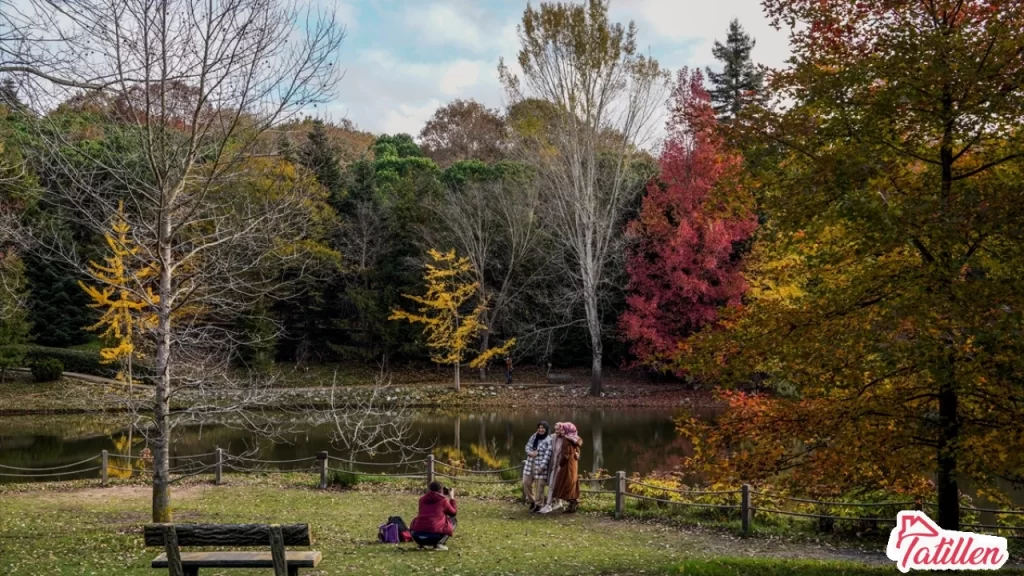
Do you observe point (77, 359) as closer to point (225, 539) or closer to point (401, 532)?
point (401, 532)

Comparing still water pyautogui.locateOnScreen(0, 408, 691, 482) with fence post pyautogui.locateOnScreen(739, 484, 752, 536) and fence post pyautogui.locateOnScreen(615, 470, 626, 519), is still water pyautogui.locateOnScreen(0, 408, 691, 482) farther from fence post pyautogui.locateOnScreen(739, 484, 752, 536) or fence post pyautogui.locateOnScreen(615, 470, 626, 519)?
fence post pyautogui.locateOnScreen(739, 484, 752, 536)

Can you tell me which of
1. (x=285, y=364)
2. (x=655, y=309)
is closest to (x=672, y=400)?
(x=655, y=309)

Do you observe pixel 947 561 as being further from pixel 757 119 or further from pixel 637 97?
pixel 637 97

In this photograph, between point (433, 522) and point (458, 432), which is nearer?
point (433, 522)

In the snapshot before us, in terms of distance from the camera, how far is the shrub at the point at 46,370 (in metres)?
33.8

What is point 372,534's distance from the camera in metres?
11.4

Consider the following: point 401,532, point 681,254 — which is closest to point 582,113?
point 681,254

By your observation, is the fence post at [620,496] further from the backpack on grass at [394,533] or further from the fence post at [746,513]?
the backpack on grass at [394,533]

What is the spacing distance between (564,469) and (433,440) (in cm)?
1231

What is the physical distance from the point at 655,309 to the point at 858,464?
27489 millimetres

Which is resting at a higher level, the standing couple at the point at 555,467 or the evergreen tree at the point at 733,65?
the evergreen tree at the point at 733,65

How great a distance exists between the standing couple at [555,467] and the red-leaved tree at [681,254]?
21.1m

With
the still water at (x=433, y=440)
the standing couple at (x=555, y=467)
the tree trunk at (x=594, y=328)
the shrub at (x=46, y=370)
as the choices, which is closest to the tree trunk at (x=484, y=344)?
the tree trunk at (x=594, y=328)

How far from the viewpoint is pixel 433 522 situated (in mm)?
10102
